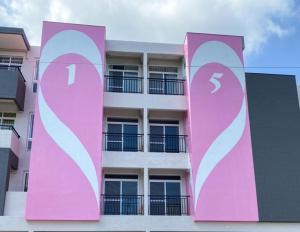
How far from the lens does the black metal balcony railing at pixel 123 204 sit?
15.3 meters

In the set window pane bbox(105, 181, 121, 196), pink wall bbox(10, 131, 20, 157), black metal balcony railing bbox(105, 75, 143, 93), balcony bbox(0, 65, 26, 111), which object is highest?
black metal balcony railing bbox(105, 75, 143, 93)

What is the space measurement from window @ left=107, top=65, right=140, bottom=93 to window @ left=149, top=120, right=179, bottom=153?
5.25 feet

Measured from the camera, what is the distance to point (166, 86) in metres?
17.7

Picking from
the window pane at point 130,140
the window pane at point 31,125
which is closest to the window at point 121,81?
the window pane at point 130,140

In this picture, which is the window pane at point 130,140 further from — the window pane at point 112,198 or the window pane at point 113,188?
the window pane at point 112,198

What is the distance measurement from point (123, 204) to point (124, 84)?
15.9ft

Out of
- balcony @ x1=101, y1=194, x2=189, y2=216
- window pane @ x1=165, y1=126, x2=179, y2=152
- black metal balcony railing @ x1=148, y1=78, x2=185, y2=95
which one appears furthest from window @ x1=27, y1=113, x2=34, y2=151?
window pane @ x1=165, y1=126, x2=179, y2=152

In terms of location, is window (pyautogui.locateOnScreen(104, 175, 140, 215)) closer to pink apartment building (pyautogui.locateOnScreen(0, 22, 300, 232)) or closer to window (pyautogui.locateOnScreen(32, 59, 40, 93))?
pink apartment building (pyautogui.locateOnScreen(0, 22, 300, 232))

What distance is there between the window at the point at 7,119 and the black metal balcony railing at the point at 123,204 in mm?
4598

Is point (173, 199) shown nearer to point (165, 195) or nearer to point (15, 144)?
point (165, 195)

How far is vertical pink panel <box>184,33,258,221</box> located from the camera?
14.8m

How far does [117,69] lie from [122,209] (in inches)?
228

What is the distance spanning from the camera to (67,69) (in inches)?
627

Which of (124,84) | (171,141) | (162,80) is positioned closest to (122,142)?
(171,141)
